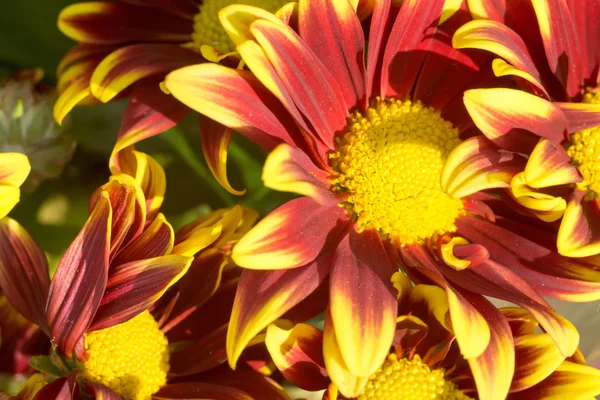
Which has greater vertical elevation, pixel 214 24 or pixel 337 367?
pixel 214 24

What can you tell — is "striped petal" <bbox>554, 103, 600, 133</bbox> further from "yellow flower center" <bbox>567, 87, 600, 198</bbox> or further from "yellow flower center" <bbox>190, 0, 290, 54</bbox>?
"yellow flower center" <bbox>190, 0, 290, 54</bbox>

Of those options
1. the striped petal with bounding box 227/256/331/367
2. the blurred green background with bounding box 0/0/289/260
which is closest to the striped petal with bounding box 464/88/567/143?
the striped petal with bounding box 227/256/331/367

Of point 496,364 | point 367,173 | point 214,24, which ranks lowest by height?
point 496,364

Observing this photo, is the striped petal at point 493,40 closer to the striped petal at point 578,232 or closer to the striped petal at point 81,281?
the striped petal at point 578,232

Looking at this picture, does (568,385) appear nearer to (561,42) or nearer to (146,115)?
(561,42)

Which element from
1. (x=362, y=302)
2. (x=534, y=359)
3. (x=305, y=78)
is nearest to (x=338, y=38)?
(x=305, y=78)

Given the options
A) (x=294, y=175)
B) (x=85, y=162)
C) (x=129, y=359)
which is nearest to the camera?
(x=294, y=175)

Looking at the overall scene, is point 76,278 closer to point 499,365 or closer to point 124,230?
point 124,230

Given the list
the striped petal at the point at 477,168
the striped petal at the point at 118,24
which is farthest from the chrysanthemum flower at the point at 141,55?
the striped petal at the point at 477,168
